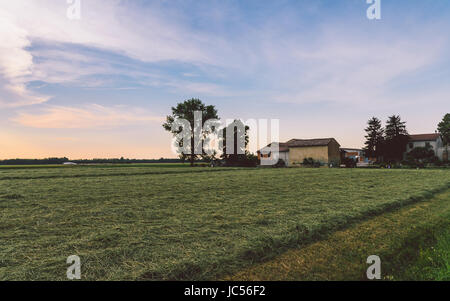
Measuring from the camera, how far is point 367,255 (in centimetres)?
367

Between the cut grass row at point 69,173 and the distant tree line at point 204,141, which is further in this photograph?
the distant tree line at point 204,141

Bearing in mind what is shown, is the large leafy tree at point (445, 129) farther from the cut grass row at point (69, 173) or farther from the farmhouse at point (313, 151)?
the cut grass row at point (69, 173)

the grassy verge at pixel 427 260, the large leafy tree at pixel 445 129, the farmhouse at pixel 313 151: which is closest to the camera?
the grassy verge at pixel 427 260

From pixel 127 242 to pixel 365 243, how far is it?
375 centimetres

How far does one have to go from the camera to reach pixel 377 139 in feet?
162

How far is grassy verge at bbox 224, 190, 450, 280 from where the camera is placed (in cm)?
309

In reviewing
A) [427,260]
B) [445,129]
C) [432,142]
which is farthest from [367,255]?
[445,129]

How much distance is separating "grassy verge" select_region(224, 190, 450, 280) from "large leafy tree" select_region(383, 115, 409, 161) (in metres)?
49.1

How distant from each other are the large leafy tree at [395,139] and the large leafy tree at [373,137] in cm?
119

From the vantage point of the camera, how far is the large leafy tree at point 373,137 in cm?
4909

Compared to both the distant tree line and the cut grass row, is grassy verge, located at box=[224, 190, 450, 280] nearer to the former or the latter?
the cut grass row

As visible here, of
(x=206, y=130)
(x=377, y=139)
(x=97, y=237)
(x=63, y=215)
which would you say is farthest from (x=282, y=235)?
(x=377, y=139)

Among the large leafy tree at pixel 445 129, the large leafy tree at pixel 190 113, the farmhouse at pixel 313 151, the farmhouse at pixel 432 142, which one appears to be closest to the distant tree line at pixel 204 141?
the large leafy tree at pixel 190 113
